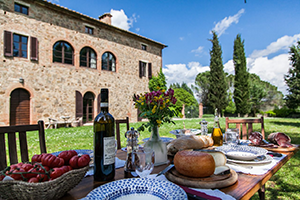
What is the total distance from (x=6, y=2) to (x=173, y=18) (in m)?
8.78

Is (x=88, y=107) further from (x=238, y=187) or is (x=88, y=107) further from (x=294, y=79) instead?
(x=294, y=79)

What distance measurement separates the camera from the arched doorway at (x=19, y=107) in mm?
8508

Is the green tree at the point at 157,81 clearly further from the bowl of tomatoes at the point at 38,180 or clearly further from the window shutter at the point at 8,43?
the bowl of tomatoes at the point at 38,180

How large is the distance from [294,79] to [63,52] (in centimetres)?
1397

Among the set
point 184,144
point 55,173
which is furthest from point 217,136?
point 55,173

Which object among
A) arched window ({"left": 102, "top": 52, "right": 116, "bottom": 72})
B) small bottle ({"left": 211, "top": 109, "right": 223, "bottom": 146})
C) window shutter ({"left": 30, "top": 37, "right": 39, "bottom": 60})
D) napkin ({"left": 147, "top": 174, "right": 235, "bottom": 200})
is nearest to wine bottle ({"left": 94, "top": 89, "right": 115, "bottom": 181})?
napkin ({"left": 147, "top": 174, "right": 235, "bottom": 200})

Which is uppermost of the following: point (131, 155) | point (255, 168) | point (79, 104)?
point (79, 104)

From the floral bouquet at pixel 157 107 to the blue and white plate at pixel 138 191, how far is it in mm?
449

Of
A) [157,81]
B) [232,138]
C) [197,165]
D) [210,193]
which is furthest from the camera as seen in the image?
[157,81]

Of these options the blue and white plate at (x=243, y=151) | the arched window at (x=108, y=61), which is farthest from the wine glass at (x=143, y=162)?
the arched window at (x=108, y=61)

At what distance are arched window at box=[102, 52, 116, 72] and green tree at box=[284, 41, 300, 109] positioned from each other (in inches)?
438

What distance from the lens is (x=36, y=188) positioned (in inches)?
24.6

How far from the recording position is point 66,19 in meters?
10.3

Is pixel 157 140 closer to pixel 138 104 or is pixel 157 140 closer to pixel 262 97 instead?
pixel 138 104
